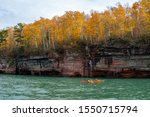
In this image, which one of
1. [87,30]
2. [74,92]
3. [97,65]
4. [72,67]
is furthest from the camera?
[87,30]

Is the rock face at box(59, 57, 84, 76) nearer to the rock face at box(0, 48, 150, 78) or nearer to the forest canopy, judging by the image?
the rock face at box(0, 48, 150, 78)

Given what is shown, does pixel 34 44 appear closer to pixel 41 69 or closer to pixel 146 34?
pixel 41 69

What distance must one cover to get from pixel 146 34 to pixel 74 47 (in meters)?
14.6

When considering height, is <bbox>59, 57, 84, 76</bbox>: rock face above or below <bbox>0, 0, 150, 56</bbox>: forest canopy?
below

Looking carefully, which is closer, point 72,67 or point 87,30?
point 72,67

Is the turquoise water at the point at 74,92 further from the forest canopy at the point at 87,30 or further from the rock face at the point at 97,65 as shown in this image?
the forest canopy at the point at 87,30

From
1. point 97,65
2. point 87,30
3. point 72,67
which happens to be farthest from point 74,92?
point 87,30

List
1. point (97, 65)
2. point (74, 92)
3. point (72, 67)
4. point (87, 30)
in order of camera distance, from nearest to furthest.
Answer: point (74, 92), point (97, 65), point (72, 67), point (87, 30)

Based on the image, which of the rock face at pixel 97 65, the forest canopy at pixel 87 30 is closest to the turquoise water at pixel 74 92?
the rock face at pixel 97 65

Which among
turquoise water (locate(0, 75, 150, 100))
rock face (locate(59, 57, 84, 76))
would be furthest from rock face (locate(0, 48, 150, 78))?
turquoise water (locate(0, 75, 150, 100))

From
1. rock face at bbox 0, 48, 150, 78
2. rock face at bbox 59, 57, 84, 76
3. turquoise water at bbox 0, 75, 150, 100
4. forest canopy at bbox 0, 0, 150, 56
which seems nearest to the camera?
turquoise water at bbox 0, 75, 150, 100

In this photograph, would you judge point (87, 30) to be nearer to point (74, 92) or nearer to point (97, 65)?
point (97, 65)

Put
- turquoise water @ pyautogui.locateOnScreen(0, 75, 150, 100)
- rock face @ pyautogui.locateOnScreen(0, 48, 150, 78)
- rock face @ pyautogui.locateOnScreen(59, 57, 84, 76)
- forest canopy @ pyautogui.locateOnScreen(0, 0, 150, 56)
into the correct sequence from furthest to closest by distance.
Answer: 1. rock face @ pyautogui.locateOnScreen(59, 57, 84, 76)
2. forest canopy @ pyautogui.locateOnScreen(0, 0, 150, 56)
3. rock face @ pyautogui.locateOnScreen(0, 48, 150, 78)
4. turquoise water @ pyautogui.locateOnScreen(0, 75, 150, 100)

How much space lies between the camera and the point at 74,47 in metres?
64.7
